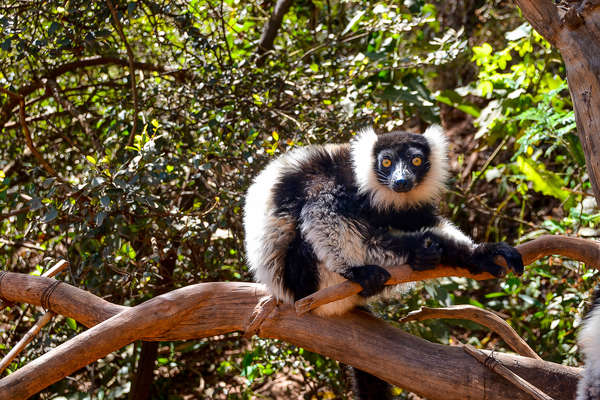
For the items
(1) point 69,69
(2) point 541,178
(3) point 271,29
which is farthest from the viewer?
(3) point 271,29

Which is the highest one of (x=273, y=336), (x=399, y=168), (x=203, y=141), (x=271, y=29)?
(x=271, y=29)

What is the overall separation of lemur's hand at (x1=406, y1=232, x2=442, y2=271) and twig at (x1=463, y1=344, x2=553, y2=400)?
50 cm

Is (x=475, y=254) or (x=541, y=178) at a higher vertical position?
(x=541, y=178)

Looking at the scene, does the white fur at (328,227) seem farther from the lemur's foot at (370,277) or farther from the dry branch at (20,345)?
the dry branch at (20,345)

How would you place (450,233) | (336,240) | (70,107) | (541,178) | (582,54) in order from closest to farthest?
(582,54)
(336,240)
(450,233)
(70,107)
(541,178)

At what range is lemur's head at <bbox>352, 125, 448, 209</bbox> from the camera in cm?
333

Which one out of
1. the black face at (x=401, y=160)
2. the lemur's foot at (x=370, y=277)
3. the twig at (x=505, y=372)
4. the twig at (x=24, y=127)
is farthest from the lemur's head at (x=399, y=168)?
the twig at (x=24, y=127)

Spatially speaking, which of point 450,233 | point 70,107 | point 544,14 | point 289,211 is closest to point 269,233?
point 289,211

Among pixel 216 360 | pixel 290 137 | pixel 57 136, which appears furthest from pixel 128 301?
pixel 290 137

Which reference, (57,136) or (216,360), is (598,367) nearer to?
(216,360)

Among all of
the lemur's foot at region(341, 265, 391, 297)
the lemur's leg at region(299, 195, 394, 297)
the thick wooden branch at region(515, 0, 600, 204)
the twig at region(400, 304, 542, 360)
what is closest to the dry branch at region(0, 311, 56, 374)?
the lemur's leg at region(299, 195, 394, 297)

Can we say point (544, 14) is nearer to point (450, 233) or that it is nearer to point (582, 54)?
point (582, 54)

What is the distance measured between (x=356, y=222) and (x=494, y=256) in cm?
77

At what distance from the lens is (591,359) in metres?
2.49
